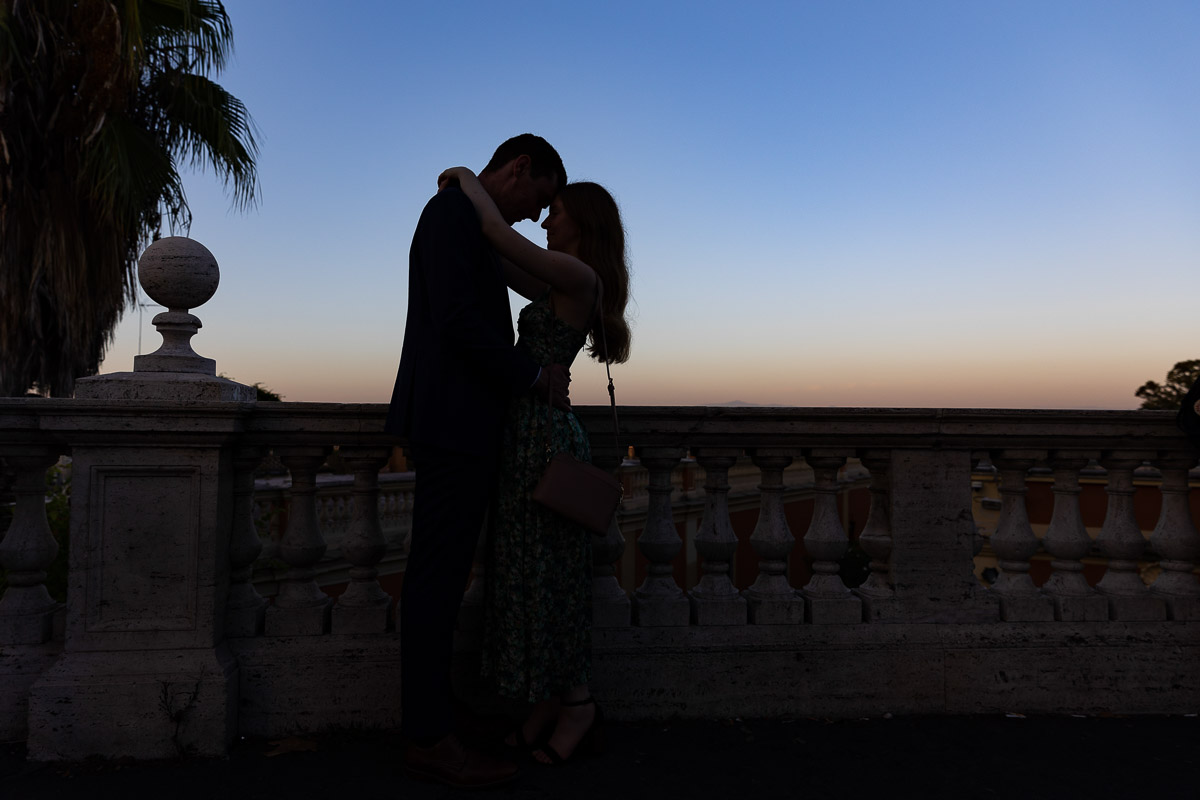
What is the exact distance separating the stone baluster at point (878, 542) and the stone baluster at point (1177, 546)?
118 centimetres

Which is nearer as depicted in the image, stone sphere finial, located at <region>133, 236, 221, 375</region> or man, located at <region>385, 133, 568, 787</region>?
man, located at <region>385, 133, 568, 787</region>

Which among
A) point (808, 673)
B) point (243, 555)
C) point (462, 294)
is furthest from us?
point (808, 673)

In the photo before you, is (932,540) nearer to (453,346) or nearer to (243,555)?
(453,346)

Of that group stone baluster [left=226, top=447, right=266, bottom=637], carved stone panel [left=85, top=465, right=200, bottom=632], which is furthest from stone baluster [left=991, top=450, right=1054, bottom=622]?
carved stone panel [left=85, top=465, right=200, bottom=632]

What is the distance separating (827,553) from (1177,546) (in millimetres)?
1558

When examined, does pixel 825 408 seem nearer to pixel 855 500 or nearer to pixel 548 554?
pixel 548 554

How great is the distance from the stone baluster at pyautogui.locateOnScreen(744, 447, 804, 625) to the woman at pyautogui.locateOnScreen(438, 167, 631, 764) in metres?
0.81

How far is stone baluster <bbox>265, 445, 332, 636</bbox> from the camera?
9.37 feet

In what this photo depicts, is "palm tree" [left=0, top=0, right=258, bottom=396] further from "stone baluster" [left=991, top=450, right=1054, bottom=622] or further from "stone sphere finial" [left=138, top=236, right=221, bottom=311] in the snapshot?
"stone baluster" [left=991, top=450, right=1054, bottom=622]

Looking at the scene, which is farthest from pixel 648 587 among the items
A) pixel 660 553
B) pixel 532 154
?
pixel 532 154

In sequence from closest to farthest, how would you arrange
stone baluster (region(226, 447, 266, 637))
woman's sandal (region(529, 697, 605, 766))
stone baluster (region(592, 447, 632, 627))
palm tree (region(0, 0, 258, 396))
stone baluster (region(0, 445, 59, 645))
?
1. woman's sandal (region(529, 697, 605, 766))
2. stone baluster (region(0, 445, 59, 645))
3. stone baluster (region(226, 447, 266, 637))
4. stone baluster (region(592, 447, 632, 627))
5. palm tree (region(0, 0, 258, 396))

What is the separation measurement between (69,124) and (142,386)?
7.45 metres

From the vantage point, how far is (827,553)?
3111mm

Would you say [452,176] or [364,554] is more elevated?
[452,176]
